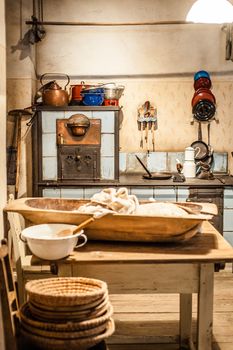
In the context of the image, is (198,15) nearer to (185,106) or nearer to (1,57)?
(1,57)

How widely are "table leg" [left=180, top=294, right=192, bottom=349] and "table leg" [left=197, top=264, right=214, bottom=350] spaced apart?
77 cm

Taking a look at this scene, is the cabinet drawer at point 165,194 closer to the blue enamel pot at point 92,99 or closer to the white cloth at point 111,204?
the blue enamel pot at point 92,99

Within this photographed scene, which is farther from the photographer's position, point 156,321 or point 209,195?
point 209,195

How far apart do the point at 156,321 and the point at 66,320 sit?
6.08 feet

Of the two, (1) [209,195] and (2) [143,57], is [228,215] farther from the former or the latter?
(2) [143,57]

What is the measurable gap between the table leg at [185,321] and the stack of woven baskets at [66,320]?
1.25 metres

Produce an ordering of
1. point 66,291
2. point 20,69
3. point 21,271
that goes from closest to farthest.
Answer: point 66,291
point 21,271
point 20,69

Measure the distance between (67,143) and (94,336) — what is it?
10.3 feet

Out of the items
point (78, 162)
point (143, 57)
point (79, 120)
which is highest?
point (143, 57)

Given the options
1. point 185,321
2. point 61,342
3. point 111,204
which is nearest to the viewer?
point 61,342

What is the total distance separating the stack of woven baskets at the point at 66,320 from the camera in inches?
71.8

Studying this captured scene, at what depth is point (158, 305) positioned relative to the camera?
3881mm

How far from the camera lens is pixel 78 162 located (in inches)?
190

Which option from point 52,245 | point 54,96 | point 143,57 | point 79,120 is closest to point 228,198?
point 79,120
